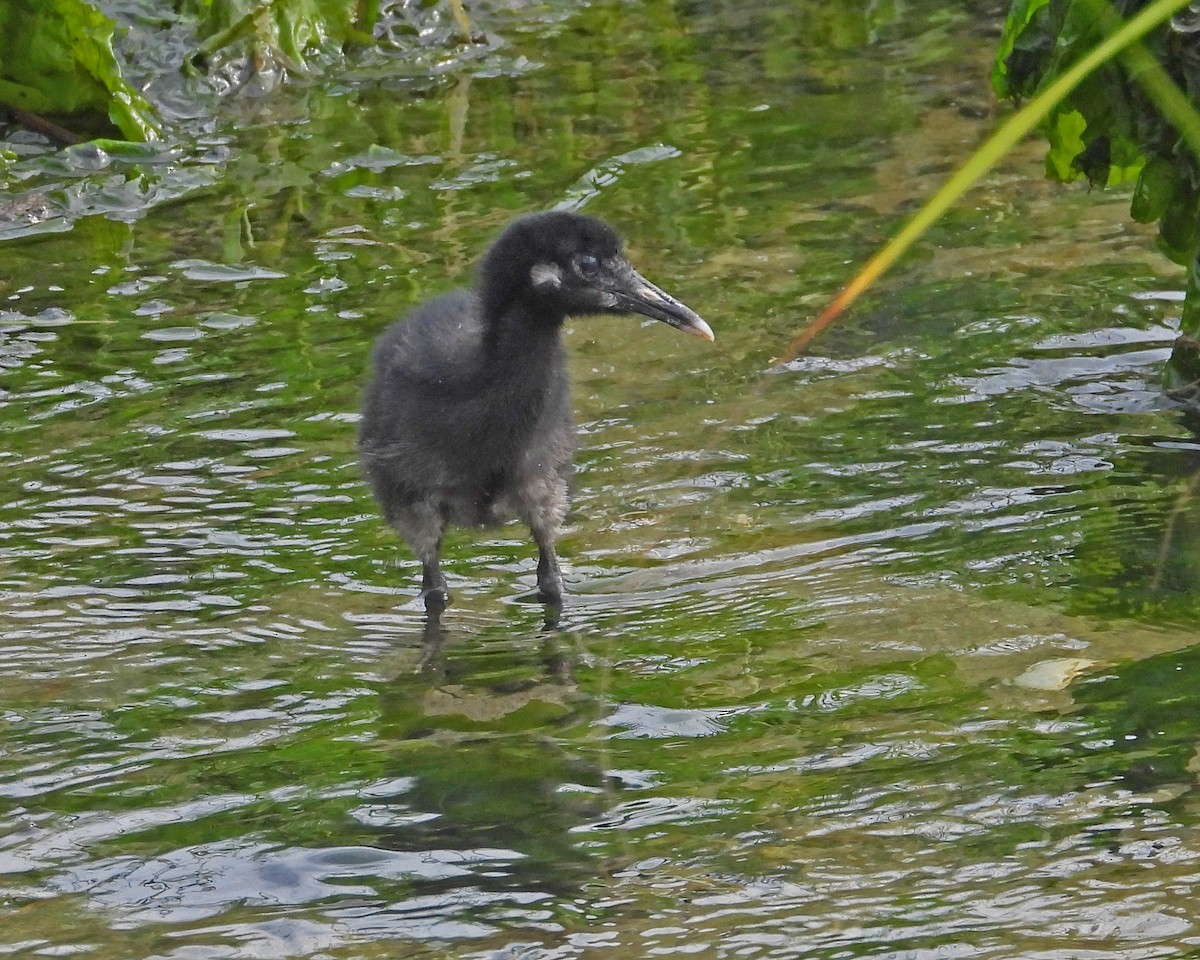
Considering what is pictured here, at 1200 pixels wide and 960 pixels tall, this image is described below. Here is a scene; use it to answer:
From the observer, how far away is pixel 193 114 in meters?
9.82

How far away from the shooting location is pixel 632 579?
5703 mm

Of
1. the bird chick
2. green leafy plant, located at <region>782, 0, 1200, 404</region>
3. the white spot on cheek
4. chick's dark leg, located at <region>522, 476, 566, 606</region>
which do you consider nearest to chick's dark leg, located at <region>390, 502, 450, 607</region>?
the bird chick

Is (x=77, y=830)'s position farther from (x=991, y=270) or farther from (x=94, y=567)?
(x=991, y=270)

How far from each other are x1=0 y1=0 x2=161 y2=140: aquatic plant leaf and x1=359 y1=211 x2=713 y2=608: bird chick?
4.16 m

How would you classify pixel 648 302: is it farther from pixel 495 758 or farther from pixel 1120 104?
pixel 495 758

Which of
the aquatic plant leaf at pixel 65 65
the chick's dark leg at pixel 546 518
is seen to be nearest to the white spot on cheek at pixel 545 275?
the chick's dark leg at pixel 546 518

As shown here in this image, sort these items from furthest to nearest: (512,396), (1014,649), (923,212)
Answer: (512,396), (1014,649), (923,212)

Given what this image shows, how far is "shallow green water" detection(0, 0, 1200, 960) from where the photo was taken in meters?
3.93

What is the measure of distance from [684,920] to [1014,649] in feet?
4.79

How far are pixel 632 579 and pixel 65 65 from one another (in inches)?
198

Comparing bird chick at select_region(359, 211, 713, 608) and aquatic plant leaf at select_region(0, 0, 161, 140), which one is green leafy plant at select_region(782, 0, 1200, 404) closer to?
bird chick at select_region(359, 211, 713, 608)

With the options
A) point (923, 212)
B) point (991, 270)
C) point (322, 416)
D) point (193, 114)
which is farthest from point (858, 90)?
point (923, 212)

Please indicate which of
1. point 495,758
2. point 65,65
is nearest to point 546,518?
point 495,758

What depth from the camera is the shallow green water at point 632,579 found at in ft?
12.9
